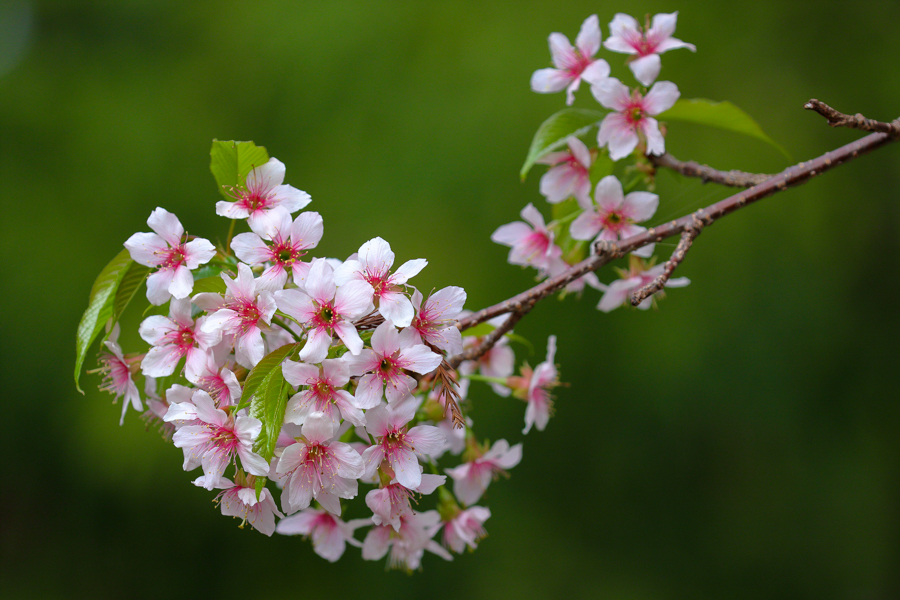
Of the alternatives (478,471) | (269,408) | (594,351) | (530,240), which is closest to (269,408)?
(269,408)

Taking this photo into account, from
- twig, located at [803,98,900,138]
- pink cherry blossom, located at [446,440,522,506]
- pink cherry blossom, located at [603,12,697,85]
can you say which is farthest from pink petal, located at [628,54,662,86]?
pink cherry blossom, located at [446,440,522,506]

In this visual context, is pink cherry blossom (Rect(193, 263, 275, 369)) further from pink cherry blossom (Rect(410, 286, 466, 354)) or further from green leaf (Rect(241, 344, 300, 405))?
pink cherry blossom (Rect(410, 286, 466, 354))

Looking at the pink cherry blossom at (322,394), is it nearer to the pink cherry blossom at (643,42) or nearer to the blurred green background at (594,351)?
the pink cherry blossom at (643,42)

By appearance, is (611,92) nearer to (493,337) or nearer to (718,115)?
(718,115)

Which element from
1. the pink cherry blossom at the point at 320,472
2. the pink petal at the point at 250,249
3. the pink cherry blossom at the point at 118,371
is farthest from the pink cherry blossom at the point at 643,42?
the pink cherry blossom at the point at 118,371

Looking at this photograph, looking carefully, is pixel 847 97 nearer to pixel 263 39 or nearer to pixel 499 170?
pixel 499 170

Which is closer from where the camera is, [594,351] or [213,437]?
[213,437]
